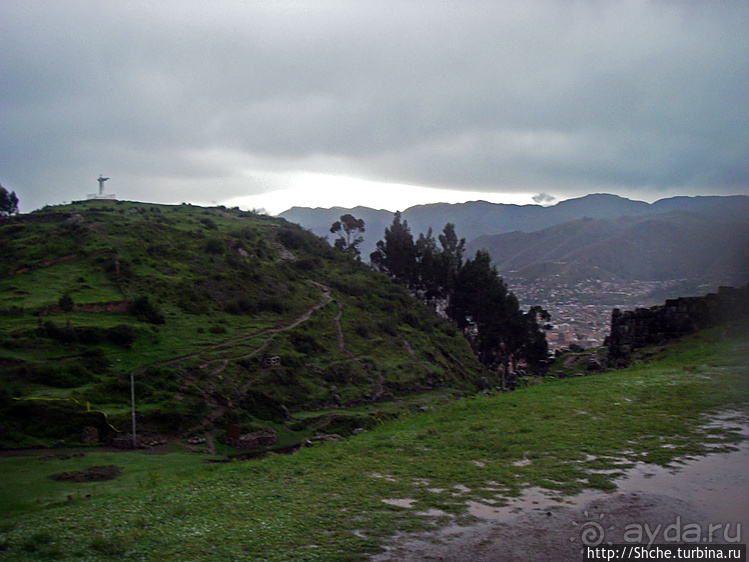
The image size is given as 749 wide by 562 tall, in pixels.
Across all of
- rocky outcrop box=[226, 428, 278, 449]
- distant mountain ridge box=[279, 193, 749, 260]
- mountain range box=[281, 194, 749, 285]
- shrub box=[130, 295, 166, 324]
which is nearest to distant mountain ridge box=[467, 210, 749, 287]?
mountain range box=[281, 194, 749, 285]

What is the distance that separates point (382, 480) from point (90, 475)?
8.86 meters

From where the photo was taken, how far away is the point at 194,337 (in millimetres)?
27547

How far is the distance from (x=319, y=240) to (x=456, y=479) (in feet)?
169

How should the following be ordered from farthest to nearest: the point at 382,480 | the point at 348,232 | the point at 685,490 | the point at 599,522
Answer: the point at 348,232, the point at 382,480, the point at 685,490, the point at 599,522

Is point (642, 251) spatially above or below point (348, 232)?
below

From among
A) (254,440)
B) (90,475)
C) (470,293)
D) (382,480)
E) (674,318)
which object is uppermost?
(470,293)

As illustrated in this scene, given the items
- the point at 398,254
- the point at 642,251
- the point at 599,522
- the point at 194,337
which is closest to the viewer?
the point at 599,522

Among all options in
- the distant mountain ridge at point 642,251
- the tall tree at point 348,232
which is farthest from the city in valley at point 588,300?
the tall tree at point 348,232

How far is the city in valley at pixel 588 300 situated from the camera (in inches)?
936

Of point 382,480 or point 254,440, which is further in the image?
point 254,440

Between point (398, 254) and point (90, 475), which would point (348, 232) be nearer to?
point (398, 254)

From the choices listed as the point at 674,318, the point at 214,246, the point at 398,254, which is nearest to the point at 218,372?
the point at 214,246

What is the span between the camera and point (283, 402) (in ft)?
82.2

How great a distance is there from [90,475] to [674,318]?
788 inches
